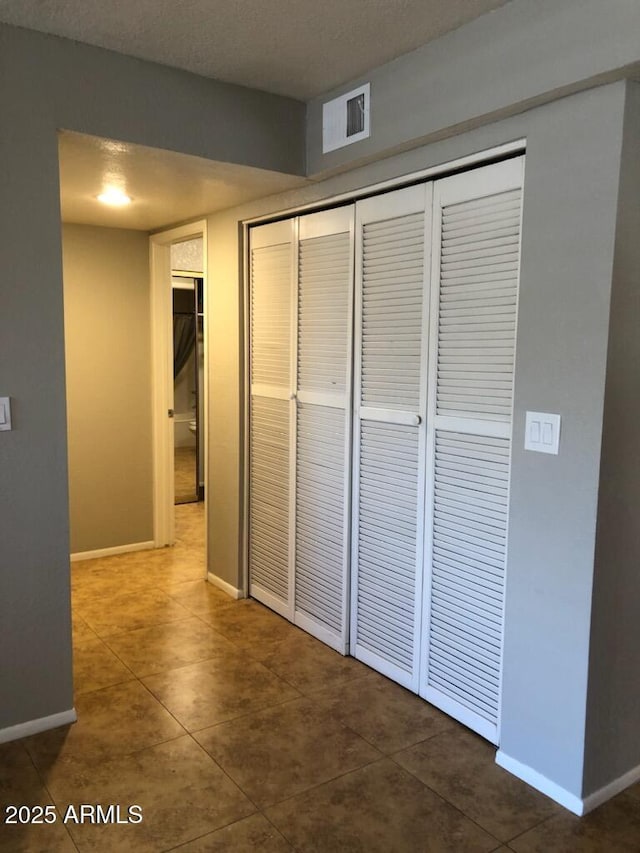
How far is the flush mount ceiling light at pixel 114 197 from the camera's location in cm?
329

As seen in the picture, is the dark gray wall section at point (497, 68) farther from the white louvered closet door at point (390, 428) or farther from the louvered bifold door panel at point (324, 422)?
the louvered bifold door panel at point (324, 422)

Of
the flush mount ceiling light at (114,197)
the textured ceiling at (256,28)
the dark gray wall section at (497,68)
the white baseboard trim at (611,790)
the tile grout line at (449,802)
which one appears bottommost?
the tile grout line at (449,802)

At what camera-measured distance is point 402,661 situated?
9.41ft

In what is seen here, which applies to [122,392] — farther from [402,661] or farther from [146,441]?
[402,661]

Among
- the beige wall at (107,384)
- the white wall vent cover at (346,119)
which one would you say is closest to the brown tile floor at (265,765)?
the beige wall at (107,384)

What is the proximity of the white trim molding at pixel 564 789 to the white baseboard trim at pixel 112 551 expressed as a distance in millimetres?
2898

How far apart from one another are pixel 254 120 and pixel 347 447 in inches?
54.9

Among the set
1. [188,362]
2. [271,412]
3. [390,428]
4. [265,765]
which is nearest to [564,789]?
[265,765]

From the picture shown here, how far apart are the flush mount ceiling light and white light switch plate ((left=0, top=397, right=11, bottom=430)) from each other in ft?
4.38

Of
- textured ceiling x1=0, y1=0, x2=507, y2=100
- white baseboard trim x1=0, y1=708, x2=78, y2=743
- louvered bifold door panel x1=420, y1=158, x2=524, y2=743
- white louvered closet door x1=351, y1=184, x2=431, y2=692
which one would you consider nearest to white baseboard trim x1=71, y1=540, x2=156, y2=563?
white baseboard trim x1=0, y1=708, x2=78, y2=743

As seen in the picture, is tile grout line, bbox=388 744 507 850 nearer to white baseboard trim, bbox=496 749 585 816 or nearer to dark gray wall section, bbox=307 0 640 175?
white baseboard trim, bbox=496 749 585 816

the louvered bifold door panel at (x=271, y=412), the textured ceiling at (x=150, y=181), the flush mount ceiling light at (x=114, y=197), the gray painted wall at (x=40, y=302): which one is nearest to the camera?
the gray painted wall at (x=40, y=302)

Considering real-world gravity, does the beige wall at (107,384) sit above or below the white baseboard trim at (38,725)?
above

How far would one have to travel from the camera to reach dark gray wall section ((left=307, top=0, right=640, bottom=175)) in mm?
1861
